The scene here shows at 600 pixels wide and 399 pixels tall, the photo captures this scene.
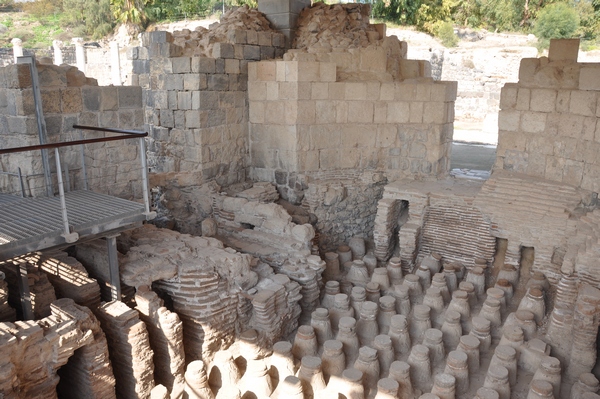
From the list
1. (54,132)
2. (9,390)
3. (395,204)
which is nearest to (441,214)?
(395,204)

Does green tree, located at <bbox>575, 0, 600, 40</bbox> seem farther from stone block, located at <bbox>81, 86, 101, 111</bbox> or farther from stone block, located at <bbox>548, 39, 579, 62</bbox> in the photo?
stone block, located at <bbox>81, 86, 101, 111</bbox>

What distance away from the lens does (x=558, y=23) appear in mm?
23031

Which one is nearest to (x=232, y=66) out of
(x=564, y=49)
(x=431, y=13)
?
(x=564, y=49)

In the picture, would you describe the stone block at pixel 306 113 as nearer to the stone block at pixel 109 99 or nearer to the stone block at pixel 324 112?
the stone block at pixel 324 112

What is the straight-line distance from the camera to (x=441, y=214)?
7566mm

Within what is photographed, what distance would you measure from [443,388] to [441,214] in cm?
320

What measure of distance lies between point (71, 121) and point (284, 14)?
4446 millimetres

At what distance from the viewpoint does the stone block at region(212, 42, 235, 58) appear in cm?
777

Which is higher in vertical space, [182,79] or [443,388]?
[182,79]

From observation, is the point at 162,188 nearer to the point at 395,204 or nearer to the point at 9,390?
the point at 395,204

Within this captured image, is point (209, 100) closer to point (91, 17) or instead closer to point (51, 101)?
point (51, 101)

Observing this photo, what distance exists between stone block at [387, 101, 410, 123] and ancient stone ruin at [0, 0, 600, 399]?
0.02m

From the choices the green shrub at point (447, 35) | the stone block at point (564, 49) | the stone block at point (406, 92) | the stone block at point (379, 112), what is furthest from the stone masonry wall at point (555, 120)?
the green shrub at point (447, 35)

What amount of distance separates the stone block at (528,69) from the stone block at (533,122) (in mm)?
502
